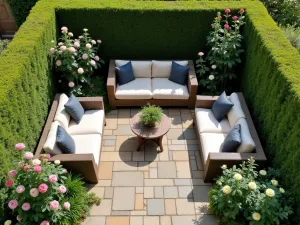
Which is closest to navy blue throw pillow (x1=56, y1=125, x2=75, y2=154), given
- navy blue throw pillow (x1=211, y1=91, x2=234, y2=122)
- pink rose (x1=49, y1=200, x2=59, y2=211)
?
pink rose (x1=49, y1=200, x2=59, y2=211)

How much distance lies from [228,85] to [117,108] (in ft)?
9.59

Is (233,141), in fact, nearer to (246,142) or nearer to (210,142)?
(246,142)

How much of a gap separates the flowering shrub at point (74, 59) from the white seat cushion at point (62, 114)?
0.56 metres

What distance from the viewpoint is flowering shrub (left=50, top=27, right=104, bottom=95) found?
6621 millimetres

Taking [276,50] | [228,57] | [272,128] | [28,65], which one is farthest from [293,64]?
[28,65]

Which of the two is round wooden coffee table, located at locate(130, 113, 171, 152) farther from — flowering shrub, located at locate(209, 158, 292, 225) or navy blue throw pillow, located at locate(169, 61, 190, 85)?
flowering shrub, located at locate(209, 158, 292, 225)

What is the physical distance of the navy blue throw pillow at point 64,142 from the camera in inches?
204

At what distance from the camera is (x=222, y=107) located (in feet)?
20.3

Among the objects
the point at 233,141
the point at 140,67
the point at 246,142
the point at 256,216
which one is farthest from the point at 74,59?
the point at 256,216

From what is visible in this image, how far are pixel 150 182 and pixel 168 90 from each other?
239cm

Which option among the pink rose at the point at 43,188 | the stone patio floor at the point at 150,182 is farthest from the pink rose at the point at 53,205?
the stone patio floor at the point at 150,182

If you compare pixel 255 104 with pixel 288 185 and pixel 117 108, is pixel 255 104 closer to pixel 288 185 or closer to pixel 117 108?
pixel 288 185

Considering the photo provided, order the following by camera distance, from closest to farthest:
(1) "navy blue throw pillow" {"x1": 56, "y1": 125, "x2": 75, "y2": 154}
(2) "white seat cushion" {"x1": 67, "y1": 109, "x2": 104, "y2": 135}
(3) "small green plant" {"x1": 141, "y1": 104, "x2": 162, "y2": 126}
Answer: (1) "navy blue throw pillow" {"x1": 56, "y1": 125, "x2": 75, "y2": 154} → (3) "small green plant" {"x1": 141, "y1": 104, "x2": 162, "y2": 126} → (2) "white seat cushion" {"x1": 67, "y1": 109, "x2": 104, "y2": 135}

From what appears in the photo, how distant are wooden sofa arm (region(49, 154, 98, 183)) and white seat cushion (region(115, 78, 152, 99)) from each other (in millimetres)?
2183
